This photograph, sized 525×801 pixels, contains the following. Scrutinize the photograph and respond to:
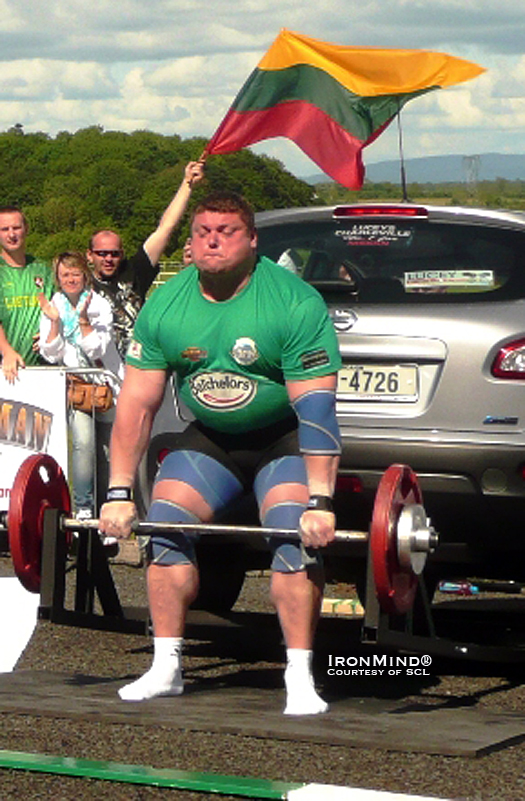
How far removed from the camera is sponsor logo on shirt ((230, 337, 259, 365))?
19.8ft

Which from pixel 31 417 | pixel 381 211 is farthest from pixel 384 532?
pixel 31 417

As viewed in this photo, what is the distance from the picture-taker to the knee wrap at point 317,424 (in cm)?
593

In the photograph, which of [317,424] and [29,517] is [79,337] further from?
[317,424]

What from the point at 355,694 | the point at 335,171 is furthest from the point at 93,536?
the point at 335,171

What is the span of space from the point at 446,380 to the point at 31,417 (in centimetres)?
349

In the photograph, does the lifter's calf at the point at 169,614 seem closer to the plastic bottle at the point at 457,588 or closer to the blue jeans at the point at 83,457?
the plastic bottle at the point at 457,588

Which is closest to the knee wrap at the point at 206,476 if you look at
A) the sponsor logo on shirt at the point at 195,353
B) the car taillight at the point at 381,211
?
the sponsor logo on shirt at the point at 195,353

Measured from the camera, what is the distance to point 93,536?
7.02 m

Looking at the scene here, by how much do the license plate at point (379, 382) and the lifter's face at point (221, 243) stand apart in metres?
0.77

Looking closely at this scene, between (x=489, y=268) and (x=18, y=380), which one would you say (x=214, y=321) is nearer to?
(x=489, y=268)

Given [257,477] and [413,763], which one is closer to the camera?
[413,763]

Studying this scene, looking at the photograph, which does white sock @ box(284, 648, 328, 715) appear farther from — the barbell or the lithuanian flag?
the lithuanian flag

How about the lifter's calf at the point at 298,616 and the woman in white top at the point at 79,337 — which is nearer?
the lifter's calf at the point at 298,616

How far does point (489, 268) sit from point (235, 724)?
7.77 ft
